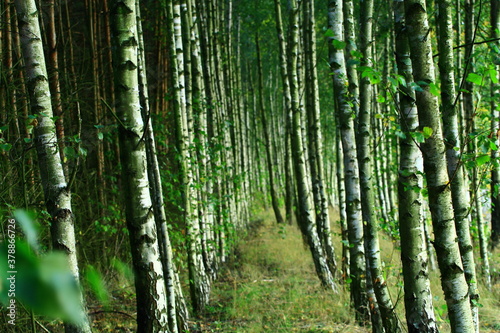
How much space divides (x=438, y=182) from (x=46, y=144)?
8.49ft

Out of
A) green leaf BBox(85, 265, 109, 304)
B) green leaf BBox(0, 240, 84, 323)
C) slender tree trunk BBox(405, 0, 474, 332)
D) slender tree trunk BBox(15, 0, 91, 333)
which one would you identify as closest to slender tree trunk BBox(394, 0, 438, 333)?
slender tree trunk BBox(405, 0, 474, 332)

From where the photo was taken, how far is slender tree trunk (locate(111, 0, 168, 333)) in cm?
293

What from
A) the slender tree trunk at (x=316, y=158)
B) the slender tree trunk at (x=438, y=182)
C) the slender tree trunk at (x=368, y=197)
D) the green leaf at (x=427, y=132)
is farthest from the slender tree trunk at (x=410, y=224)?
the slender tree trunk at (x=316, y=158)

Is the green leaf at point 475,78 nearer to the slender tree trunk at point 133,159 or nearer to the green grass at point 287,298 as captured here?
the slender tree trunk at point 133,159

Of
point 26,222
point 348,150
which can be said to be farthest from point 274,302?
point 26,222

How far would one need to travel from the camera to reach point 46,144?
2938mm

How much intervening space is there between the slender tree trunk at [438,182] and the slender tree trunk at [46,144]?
2315 millimetres

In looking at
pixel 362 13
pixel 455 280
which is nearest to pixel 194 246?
pixel 362 13

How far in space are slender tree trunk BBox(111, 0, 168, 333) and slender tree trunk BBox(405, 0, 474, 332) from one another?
1.85 meters

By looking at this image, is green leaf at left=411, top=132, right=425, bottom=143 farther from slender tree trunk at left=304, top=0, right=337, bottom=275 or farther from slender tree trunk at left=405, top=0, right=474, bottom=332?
slender tree trunk at left=304, top=0, right=337, bottom=275

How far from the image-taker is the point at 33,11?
305 cm

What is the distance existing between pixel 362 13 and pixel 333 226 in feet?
34.9

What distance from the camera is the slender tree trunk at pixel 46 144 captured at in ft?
9.22

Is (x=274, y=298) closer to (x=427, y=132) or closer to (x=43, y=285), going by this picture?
(x=427, y=132)
